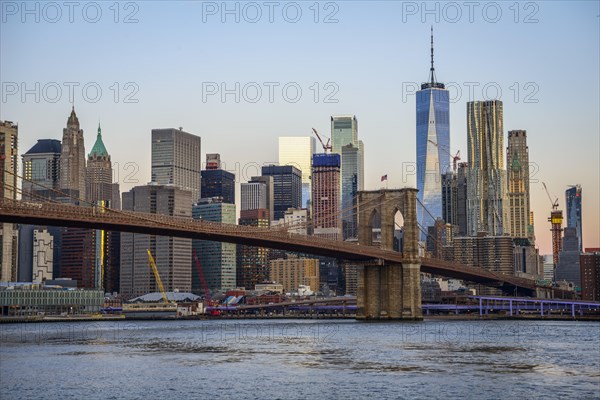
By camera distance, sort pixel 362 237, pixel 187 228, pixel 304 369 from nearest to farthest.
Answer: pixel 304 369 → pixel 187 228 → pixel 362 237

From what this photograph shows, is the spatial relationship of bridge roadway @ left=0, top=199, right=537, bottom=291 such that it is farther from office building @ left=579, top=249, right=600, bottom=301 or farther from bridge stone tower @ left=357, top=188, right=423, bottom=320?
office building @ left=579, top=249, right=600, bottom=301

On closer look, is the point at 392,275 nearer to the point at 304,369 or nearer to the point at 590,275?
the point at 304,369

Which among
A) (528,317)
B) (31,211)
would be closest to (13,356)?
(31,211)

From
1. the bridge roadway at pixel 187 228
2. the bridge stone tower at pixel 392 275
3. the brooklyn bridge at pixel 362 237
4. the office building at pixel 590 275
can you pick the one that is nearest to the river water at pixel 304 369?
the bridge roadway at pixel 187 228

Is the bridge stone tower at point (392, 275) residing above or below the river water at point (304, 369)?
above

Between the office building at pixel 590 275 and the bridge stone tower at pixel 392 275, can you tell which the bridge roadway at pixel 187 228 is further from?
the office building at pixel 590 275

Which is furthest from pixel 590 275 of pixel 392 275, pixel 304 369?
pixel 304 369

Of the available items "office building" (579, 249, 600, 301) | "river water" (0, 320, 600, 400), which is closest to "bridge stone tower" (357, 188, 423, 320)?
"river water" (0, 320, 600, 400)
